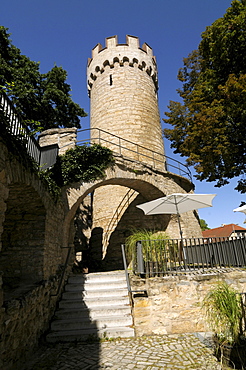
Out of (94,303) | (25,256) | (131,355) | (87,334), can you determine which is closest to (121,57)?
(25,256)

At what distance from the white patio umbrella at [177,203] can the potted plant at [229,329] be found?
3128 mm

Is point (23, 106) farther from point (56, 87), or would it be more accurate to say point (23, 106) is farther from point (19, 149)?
point (19, 149)

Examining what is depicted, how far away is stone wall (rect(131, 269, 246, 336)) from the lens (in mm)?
4977

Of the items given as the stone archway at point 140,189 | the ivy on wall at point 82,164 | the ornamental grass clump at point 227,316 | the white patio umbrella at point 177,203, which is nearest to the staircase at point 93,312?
the stone archway at point 140,189

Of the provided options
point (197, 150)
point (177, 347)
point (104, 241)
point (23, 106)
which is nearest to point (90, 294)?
point (177, 347)

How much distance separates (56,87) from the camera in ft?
50.6

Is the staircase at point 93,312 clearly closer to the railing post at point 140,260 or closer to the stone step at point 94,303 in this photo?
the stone step at point 94,303


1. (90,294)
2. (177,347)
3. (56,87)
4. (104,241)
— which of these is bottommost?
(177,347)

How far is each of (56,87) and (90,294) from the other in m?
13.7

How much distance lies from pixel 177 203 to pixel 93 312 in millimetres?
3852

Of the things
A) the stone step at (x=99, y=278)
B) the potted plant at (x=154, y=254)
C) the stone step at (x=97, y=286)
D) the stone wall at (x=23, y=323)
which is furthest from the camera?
the stone step at (x=99, y=278)

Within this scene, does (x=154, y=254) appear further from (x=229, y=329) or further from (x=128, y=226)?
(x=128, y=226)

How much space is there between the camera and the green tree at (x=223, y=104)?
7273mm

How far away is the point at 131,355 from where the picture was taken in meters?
3.95
